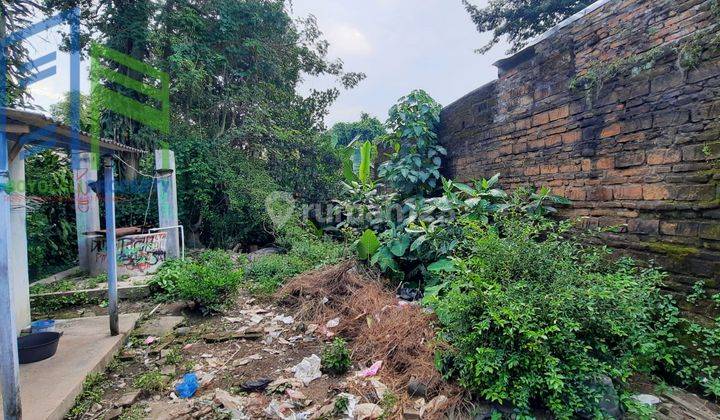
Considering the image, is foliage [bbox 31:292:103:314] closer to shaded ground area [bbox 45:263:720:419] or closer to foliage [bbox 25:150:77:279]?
shaded ground area [bbox 45:263:720:419]

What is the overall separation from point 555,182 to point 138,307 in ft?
16.5

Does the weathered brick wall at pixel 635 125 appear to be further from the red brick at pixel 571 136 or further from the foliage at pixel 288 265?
the foliage at pixel 288 265

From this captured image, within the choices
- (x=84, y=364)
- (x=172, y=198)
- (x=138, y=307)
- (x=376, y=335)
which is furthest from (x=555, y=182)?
(x=172, y=198)

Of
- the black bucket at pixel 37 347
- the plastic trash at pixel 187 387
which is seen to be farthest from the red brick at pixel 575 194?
the black bucket at pixel 37 347

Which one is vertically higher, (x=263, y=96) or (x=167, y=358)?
(x=263, y=96)

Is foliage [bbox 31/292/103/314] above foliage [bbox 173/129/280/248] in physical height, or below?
below

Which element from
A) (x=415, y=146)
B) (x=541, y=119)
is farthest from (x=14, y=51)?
(x=541, y=119)

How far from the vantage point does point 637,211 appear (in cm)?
257

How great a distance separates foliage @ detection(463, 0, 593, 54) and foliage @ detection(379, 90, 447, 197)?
738 cm

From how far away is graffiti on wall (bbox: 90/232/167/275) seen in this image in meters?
5.15

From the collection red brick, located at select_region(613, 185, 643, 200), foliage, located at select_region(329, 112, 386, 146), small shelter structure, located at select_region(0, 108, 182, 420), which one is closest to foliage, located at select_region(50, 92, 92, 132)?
small shelter structure, located at select_region(0, 108, 182, 420)

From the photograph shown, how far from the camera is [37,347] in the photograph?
2.48 m

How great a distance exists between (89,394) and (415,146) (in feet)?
14.5

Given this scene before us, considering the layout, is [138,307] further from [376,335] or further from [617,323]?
[617,323]
